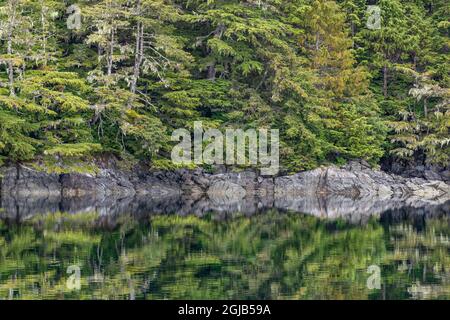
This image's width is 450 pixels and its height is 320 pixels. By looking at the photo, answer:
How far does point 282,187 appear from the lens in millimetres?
39719

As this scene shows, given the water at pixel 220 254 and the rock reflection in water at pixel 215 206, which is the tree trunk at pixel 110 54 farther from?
the water at pixel 220 254

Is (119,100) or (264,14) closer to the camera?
(119,100)

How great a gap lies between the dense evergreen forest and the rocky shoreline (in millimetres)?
913

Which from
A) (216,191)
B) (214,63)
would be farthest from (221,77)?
(216,191)

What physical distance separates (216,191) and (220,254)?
64.4 feet

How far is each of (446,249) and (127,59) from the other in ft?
76.5

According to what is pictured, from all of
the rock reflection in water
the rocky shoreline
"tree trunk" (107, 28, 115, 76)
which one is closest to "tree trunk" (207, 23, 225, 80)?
the rocky shoreline

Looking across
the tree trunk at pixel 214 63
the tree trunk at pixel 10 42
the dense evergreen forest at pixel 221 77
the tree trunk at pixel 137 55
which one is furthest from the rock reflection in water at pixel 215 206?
the tree trunk at pixel 214 63

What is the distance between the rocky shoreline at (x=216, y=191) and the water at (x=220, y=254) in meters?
2.08

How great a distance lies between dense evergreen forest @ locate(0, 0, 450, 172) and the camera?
3562 cm

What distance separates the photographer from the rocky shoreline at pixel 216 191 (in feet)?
104
